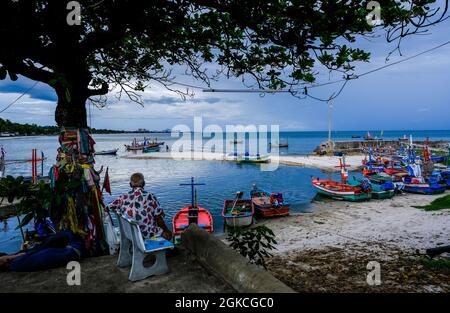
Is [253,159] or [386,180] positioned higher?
[253,159]

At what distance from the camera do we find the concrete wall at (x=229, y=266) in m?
3.24

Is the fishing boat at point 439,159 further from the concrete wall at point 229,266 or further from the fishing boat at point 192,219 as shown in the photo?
the concrete wall at point 229,266

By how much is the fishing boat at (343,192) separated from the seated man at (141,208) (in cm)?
2324

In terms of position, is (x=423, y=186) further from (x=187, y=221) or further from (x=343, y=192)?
(x=187, y=221)

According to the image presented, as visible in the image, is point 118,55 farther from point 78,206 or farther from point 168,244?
point 168,244

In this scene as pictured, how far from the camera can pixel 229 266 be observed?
12.8 ft

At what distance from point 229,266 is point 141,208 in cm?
161

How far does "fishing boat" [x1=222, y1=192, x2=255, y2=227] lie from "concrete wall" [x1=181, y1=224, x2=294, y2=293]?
1325 centimetres

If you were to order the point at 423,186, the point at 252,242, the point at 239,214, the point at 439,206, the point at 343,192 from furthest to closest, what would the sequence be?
the point at 423,186 < the point at 343,192 < the point at 439,206 < the point at 239,214 < the point at 252,242

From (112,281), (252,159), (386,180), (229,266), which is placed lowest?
(386,180)

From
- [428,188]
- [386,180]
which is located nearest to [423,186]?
[428,188]

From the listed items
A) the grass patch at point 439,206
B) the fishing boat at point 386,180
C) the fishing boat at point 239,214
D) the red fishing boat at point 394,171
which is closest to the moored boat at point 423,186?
the fishing boat at point 386,180

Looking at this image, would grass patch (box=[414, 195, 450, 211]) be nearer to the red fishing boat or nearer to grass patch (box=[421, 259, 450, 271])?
the red fishing boat
